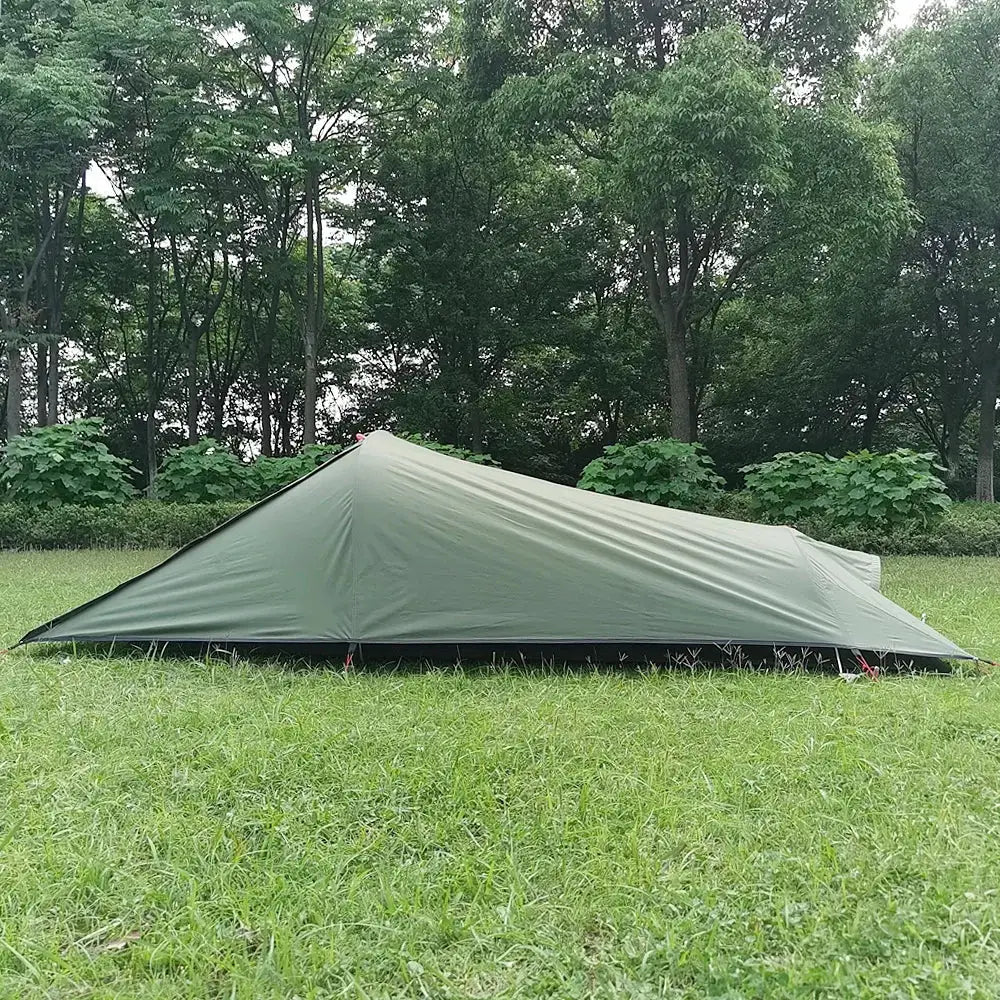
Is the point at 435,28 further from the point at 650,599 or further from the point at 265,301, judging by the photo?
the point at 650,599

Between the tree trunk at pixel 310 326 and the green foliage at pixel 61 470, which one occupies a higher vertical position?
the tree trunk at pixel 310 326

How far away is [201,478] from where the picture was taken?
9461 millimetres

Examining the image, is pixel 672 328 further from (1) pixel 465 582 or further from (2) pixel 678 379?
(1) pixel 465 582

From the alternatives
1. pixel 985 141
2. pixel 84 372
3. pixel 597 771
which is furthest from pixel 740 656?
pixel 84 372

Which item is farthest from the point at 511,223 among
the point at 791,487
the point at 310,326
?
the point at 791,487

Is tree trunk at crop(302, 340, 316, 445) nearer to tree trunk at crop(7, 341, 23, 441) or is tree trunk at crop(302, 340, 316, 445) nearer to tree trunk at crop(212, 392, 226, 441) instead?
tree trunk at crop(7, 341, 23, 441)

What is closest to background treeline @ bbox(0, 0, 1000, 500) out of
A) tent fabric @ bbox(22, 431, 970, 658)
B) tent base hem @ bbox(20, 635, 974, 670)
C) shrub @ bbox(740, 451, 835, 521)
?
shrub @ bbox(740, 451, 835, 521)

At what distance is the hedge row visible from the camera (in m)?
7.48

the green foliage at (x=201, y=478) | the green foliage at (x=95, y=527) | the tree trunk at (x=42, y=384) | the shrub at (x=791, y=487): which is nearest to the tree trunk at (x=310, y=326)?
the green foliage at (x=201, y=478)

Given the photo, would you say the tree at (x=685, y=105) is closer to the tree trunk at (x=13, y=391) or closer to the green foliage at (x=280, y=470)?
the green foliage at (x=280, y=470)

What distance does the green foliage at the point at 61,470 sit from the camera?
28.3ft

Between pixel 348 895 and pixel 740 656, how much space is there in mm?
1945

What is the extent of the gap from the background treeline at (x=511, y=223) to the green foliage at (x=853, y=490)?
8.79ft

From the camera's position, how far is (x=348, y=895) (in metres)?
1.47
